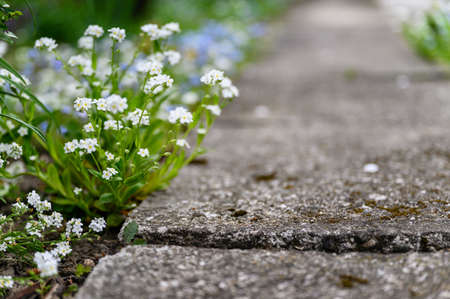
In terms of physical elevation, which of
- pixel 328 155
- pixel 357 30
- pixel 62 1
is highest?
pixel 62 1

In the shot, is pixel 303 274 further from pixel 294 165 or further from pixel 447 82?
pixel 447 82

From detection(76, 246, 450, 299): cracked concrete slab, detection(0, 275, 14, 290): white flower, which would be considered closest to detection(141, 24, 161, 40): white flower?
detection(76, 246, 450, 299): cracked concrete slab

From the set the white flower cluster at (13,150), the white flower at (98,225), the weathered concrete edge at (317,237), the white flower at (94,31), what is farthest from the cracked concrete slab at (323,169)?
the white flower at (94,31)

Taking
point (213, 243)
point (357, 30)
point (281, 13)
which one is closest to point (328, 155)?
point (213, 243)

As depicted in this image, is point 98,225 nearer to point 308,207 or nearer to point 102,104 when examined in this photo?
point 102,104

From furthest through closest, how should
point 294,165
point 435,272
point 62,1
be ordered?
point 62,1, point 294,165, point 435,272
